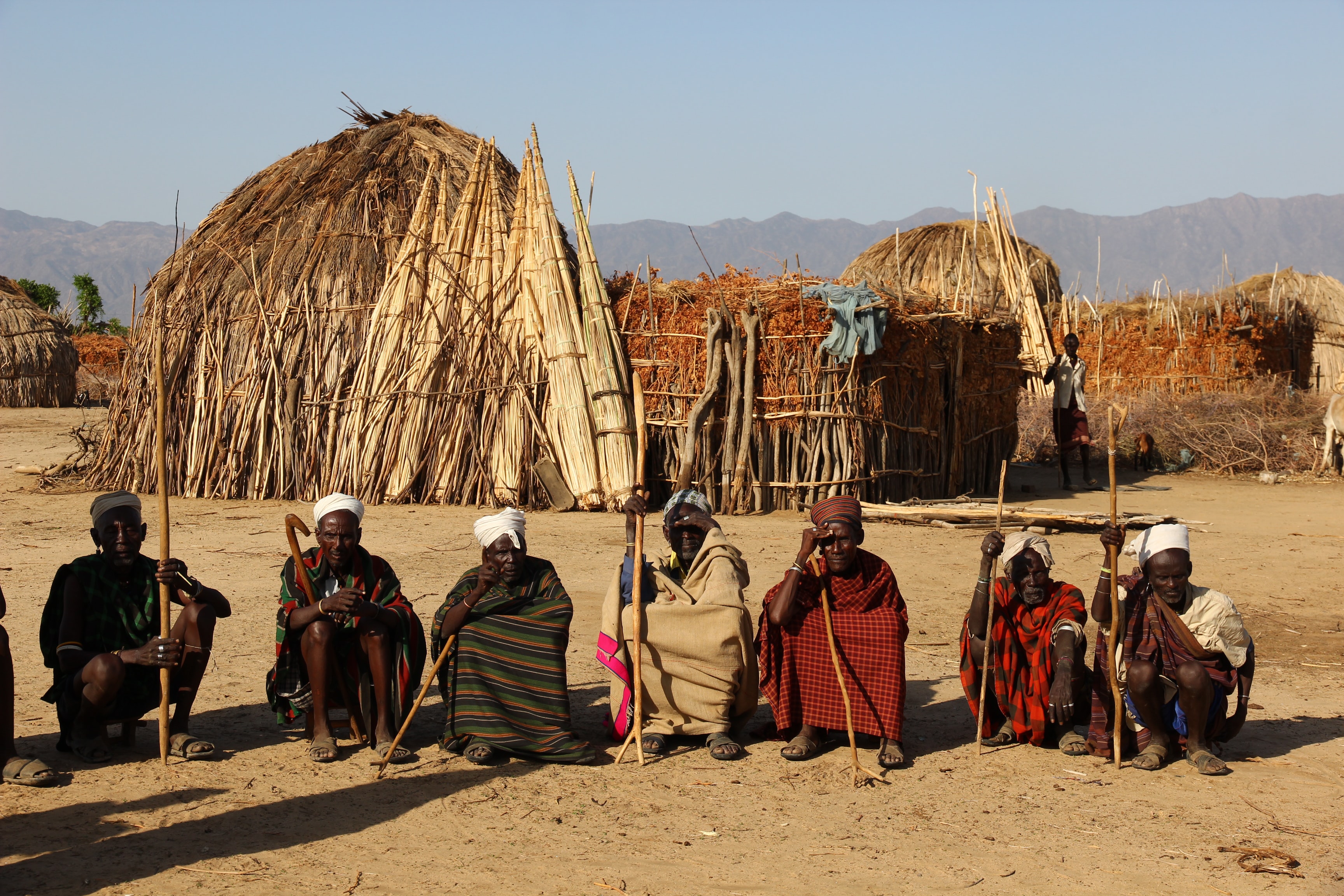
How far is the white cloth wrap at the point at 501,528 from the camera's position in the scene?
4.16 m

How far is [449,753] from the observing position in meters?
4.16

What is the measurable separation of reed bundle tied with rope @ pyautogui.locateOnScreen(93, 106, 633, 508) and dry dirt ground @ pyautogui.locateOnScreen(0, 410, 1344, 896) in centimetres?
453

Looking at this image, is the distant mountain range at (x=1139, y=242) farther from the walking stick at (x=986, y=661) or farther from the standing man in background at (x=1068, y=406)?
the walking stick at (x=986, y=661)

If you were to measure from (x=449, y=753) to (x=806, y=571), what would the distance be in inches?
58.5

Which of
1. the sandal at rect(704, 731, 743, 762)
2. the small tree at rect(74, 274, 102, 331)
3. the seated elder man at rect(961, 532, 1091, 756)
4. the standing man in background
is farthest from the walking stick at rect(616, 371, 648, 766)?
the small tree at rect(74, 274, 102, 331)

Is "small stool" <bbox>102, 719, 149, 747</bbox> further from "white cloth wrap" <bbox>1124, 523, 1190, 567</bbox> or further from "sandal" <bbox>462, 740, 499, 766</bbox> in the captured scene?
"white cloth wrap" <bbox>1124, 523, 1190, 567</bbox>

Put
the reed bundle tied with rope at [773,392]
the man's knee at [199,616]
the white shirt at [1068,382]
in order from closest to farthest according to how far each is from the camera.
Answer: the man's knee at [199,616] < the reed bundle tied with rope at [773,392] < the white shirt at [1068,382]

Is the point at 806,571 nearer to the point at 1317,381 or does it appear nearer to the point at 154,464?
the point at 154,464

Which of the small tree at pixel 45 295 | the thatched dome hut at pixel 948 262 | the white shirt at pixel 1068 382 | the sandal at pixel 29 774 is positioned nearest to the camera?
the sandal at pixel 29 774

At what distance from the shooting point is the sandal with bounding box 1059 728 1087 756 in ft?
13.7

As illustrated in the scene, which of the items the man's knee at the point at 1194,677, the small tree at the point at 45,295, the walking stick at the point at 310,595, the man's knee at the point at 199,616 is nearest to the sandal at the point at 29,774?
the man's knee at the point at 199,616

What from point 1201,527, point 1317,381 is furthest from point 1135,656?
point 1317,381

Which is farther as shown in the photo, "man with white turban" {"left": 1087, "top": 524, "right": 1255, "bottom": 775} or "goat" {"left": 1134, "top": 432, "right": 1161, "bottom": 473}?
"goat" {"left": 1134, "top": 432, "right": 1161, "bottom": 473}

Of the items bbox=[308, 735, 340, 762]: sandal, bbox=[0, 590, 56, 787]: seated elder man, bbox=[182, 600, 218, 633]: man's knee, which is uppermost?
bbox=[182, 600, 218, 633]: man's knee
